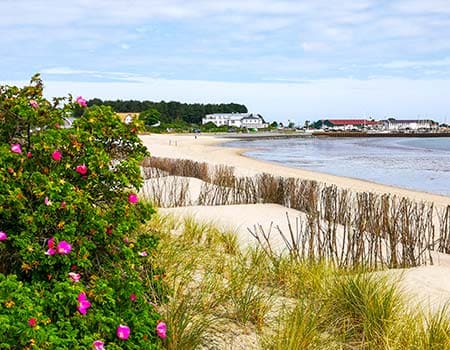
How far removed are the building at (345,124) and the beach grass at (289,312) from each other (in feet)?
520

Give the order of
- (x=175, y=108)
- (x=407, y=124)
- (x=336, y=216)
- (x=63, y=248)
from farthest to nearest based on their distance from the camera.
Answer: (x=407, y=124) → (x=175, y=108) → (x=336, y=216) → (x=63, y=248)

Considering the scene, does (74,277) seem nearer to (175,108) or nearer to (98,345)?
(98,345)

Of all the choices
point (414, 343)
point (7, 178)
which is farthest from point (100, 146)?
point (414, 343)

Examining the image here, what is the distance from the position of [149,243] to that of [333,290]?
141 centimetres

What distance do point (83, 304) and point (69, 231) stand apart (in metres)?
0.37

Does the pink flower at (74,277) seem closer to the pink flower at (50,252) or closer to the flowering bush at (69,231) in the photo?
the flowering bush at (69,231)

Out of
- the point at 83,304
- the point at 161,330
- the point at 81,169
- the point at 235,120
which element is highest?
the point at 81,169

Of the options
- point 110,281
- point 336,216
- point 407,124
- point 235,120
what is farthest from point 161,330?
point 407,124

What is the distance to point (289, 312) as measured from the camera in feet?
12.5

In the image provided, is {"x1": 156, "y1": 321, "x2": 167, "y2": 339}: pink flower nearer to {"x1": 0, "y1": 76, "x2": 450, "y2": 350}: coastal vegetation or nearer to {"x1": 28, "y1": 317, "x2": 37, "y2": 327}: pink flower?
{"x1": 0, "y1": 76, "x2": 450, "y2": 350}: coastal vegetation

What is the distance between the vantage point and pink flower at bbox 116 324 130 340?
108 inches

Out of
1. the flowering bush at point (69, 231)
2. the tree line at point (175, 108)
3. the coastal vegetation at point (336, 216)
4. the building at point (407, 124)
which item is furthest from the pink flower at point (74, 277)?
the building at point (407, 124)

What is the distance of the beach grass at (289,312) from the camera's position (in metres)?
3.31

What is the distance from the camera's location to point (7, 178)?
2.97m
